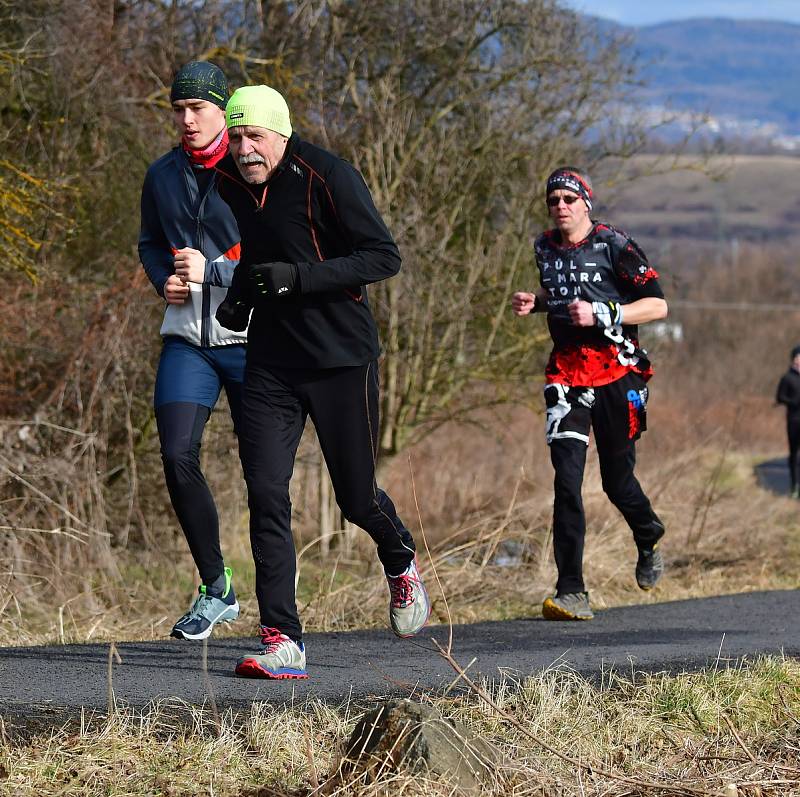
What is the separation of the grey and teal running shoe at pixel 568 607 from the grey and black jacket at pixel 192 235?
214cm

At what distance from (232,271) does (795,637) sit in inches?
113

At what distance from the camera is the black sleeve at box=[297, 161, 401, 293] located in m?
5.08

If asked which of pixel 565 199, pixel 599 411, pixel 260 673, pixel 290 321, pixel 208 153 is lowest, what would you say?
pixel 260 673

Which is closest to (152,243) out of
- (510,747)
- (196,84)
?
(196,84)

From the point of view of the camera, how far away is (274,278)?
500 cm

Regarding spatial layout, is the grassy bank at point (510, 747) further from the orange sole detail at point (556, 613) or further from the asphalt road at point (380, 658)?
the orange sole detail at point (556, 613)

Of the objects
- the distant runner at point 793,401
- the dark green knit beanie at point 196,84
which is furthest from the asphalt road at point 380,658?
the distant runner at point 793,401

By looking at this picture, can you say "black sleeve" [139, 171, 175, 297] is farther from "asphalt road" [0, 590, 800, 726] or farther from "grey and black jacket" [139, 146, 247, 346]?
"asphalt road" [0, 590, 800, 726]

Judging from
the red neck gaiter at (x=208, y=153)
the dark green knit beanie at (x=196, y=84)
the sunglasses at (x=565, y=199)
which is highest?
the dark green knit beanie at (x=196, y=84)

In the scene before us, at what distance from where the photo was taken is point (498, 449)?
1831 centimetres

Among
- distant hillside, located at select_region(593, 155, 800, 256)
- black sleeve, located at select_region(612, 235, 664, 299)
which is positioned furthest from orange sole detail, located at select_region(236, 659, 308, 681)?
distant hillside, located at select_region(593, 155, 800, 256)

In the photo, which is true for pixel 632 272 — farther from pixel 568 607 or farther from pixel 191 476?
pixel 191 476

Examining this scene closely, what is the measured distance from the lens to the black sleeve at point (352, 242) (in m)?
5.08

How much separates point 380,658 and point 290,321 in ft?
4.51
